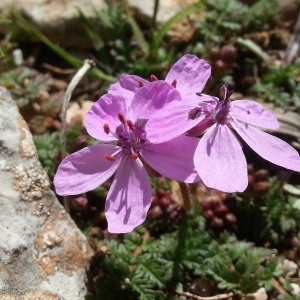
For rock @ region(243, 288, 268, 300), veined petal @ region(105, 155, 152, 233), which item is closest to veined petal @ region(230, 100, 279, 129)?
veined petal @ region(105, 155, 152, 233)

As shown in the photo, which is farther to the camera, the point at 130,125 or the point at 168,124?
the point at 130,125

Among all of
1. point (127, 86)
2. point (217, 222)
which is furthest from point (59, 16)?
point (217, 222)

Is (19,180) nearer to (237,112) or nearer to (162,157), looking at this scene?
(162,157)

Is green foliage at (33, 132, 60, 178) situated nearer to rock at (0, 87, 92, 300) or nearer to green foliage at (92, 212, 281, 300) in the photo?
rock at (0, 87, 92, 300)

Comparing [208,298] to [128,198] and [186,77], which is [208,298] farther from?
[186,77]

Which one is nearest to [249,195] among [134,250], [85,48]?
[134,250]
